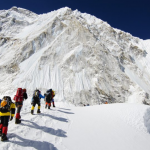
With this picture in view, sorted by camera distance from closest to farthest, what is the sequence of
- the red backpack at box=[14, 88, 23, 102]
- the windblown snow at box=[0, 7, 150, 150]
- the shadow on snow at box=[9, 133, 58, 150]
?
the shadow on snow at box=[9, 133, 58, 150] < the windblown snow at box=[0, 7, 150, 150] < the red backpack at box=[14, 88, 23, 102]

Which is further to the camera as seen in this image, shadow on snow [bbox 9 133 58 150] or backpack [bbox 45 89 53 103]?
backpack [bbox 45 89 53 103]

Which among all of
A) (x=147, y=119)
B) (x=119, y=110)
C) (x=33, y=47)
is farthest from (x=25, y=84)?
(x=147, y=119)

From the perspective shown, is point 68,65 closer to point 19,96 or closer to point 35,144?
point 19,96

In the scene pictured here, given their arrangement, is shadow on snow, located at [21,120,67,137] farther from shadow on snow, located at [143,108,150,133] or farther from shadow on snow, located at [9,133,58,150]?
shadow on snow, located at [143,108,150,133]

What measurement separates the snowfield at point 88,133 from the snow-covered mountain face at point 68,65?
15005 mm

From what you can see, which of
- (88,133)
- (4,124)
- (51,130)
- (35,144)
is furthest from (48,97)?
(35,144)

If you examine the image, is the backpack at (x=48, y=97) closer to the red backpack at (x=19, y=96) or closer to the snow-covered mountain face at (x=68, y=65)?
the red backpack at (x=19, y=96)

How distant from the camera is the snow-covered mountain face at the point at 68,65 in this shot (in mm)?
23062

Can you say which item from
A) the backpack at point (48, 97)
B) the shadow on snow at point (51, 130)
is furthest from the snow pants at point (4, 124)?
the backpack at point (48, 97)

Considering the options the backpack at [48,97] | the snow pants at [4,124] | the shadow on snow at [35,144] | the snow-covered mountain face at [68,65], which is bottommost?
the shadow on snow at [35,144]

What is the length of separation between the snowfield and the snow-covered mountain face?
15.0 metres

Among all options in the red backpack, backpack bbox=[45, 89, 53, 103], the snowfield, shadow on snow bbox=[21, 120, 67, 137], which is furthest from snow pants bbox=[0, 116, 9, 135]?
backpack bbox=[45, 89, 53, 103]

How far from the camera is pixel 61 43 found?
31.5 meters

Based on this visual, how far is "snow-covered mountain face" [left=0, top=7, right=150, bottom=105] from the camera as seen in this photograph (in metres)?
23.1
